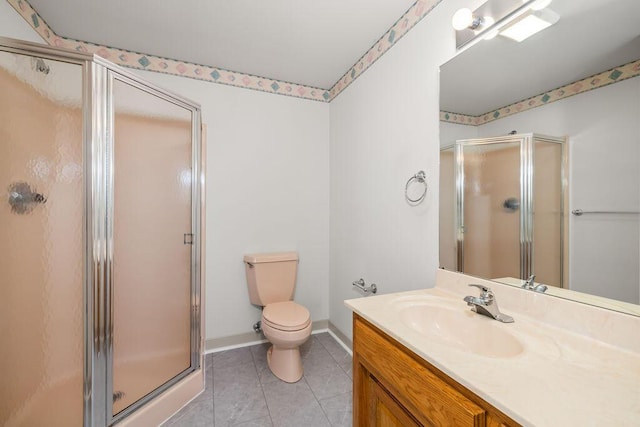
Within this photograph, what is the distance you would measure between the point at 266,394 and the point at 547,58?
7.14 feet

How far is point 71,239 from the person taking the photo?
3.96ft

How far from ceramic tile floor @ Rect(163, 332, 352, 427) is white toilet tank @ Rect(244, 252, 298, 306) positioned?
462 mm

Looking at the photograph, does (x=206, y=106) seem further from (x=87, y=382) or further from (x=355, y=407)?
(x=355, y=407)

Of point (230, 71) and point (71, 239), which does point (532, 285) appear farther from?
point (230, 71)

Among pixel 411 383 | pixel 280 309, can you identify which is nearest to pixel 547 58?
Answer: pixel 411 383

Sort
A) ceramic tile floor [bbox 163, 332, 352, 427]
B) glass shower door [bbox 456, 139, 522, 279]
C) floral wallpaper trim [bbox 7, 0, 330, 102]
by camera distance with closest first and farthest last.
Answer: glass shower door [bbox 456, 139, 522, 279], ceramic tile floor [bbox 163, 332, 352, 427], floral wallpaper trim [bbox 7, 0, 330, 102]

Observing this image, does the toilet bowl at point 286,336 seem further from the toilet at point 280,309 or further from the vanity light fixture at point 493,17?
the vanity light fixture at point 493,17

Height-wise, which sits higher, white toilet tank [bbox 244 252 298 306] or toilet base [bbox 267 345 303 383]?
white toilet tank [bbox 244 252 298 306]

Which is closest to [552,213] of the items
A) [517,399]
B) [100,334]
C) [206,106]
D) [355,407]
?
[517,399]

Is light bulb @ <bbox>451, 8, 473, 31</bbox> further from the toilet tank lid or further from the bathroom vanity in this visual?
the toilet tank lid

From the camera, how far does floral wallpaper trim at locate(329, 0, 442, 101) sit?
1442mm

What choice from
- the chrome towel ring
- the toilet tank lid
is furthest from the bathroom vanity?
the toilet tank lid

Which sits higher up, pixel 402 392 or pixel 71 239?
pixel 71 239

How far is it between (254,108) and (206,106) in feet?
1.27
